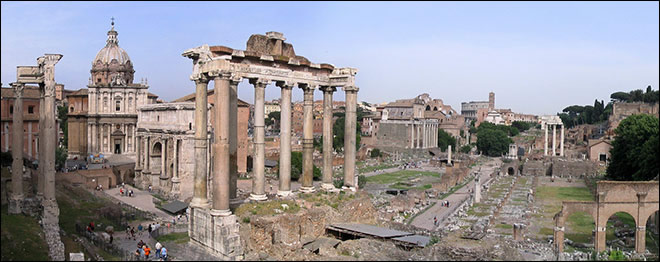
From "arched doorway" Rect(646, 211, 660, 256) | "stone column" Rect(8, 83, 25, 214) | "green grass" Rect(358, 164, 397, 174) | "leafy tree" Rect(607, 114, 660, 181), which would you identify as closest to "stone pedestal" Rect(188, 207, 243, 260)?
"stone column" Rect(8, 83, 25, 214)

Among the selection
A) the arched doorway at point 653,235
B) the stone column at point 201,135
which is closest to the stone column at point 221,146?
the stone column at point 201,135

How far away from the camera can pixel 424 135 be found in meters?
95.2

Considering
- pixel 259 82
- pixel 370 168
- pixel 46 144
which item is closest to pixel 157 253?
pixel 259 82

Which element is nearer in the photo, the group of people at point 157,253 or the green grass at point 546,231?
the group of people at point 157,253

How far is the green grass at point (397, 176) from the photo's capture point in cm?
5211

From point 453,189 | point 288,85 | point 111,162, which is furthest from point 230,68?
point 453,189

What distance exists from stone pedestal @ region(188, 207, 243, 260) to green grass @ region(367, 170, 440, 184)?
120 ft

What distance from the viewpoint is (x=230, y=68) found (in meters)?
14.3

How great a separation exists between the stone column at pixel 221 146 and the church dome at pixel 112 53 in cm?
3816

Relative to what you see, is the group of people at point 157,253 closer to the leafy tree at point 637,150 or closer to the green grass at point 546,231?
the green grass at point 546,231

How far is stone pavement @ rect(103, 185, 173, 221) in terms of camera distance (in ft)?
91.8

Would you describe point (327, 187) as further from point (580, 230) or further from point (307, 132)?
point (580, 230)

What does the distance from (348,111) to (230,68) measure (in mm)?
5947

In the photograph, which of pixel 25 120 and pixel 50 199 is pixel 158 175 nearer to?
pixel 25 120
